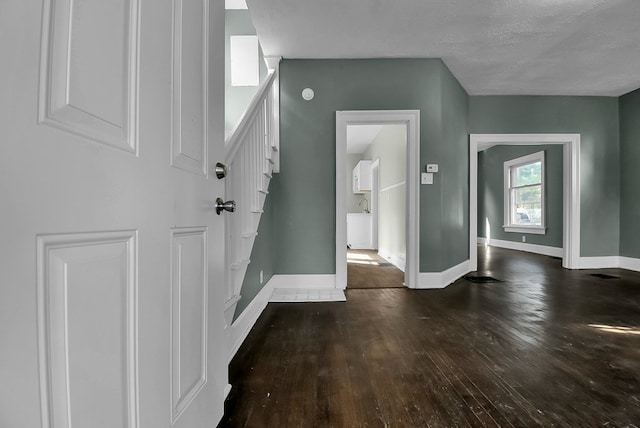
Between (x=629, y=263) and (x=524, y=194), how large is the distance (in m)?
2.86

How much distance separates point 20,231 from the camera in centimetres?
41

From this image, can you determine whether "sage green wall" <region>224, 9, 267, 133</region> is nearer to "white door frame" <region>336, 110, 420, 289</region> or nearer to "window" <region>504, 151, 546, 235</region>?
"white door frame" <region>336, 110, 420, 289</region>

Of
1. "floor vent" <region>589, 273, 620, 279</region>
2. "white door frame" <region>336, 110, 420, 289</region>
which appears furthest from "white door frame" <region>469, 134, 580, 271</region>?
"white door frame" <region>336, 110, 420, 289</region>

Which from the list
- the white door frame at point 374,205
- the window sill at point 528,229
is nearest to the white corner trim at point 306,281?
the white door frame at point 374,205

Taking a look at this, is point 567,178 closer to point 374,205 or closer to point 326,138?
point 374,205

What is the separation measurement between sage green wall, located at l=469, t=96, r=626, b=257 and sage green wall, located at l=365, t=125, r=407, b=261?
3.55ft

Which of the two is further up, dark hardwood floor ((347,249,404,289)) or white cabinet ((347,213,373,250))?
white cabinet ((347,213,373,250))

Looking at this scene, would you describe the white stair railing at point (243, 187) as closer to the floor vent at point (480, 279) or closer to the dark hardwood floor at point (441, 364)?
the dark hardwood floor at point (441, 364)

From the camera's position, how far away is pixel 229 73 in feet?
10.6

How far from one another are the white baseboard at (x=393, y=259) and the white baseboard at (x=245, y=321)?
83.7 inches

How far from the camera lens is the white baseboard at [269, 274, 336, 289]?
3.27 meters

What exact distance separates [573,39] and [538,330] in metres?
2.84

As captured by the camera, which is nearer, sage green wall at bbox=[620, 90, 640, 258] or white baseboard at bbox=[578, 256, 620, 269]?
sage green wall at bbox=[620, 90, 640, 258]

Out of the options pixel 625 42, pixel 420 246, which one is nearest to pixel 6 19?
pixel 420 246
